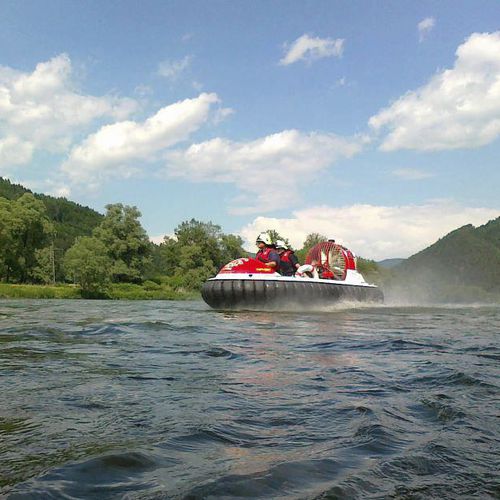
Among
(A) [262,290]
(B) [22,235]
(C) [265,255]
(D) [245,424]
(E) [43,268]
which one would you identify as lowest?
(D) [245,424]

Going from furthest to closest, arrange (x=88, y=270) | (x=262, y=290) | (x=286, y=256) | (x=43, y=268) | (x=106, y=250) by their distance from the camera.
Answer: (x=43, y=268) → (x=106, y=250) → (x=88, y=270) → (x=286, y=256) → (x=262, y=290)

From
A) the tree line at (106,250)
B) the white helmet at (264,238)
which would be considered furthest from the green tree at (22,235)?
the white helmet at (264,238)

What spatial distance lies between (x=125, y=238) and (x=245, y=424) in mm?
62561

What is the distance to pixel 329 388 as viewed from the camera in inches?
166

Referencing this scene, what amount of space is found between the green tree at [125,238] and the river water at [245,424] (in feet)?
187

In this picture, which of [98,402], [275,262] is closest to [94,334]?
[98,402]

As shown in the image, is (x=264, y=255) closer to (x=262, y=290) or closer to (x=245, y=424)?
(x=262, y=290)

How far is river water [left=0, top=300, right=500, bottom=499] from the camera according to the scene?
218 cm

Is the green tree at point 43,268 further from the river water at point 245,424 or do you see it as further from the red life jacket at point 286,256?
the river water at point 245,424

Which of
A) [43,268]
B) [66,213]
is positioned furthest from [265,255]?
[66,213]

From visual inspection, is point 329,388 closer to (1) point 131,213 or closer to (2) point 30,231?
(2) point 30,231

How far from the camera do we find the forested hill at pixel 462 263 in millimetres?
74750

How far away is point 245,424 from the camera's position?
3.11 m

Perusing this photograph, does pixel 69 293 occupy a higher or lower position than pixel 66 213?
lower
